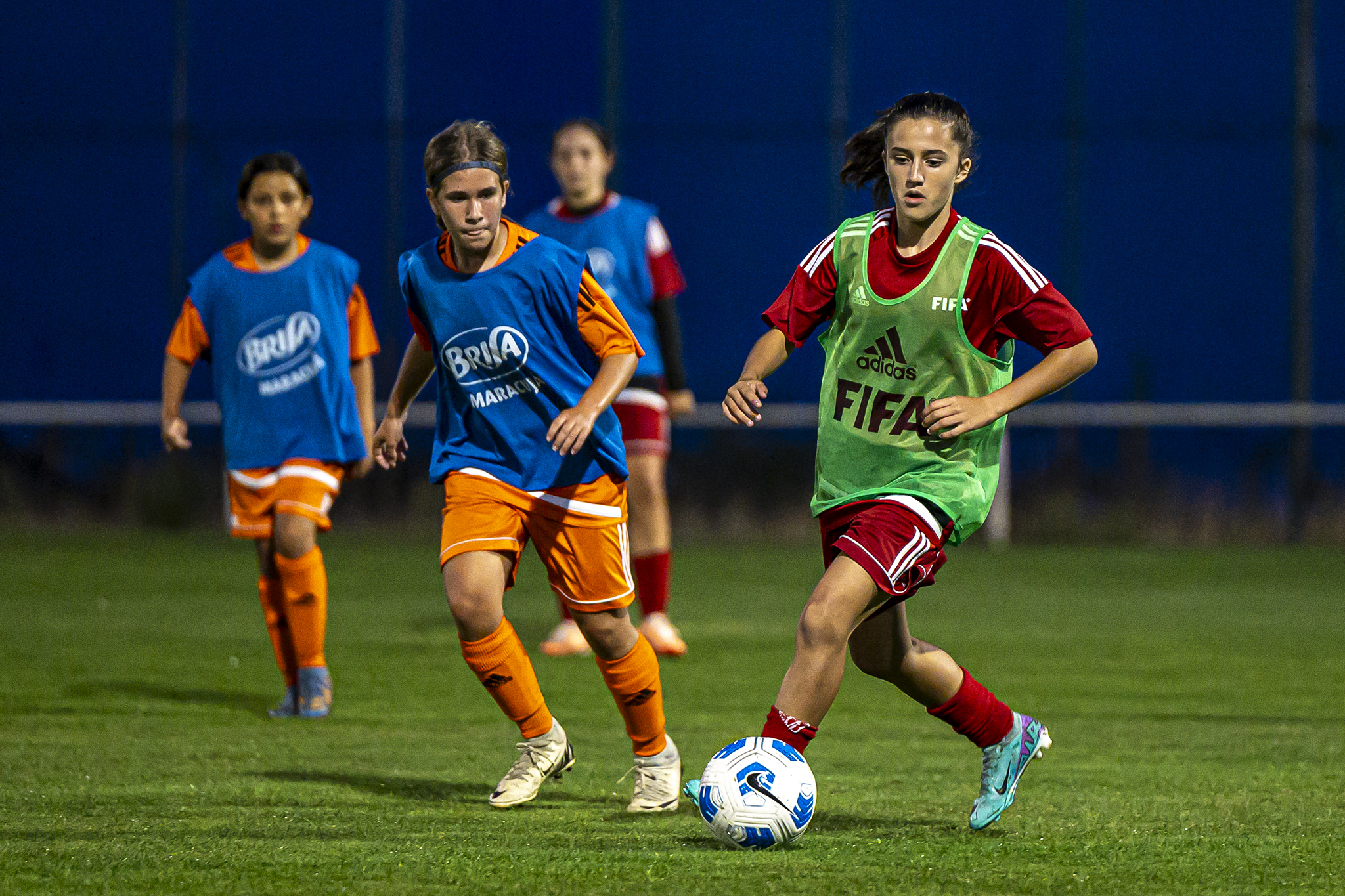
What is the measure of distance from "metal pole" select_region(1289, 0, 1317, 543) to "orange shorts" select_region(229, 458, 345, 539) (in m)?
12.6

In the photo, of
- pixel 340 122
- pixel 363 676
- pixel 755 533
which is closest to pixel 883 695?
pixel 363 676

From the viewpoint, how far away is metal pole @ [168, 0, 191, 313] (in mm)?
17016

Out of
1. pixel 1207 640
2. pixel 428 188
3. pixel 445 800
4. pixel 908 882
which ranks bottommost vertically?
pixel 1207 640

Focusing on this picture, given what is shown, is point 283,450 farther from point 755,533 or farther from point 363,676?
point 755,533

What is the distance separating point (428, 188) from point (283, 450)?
5.70 feet

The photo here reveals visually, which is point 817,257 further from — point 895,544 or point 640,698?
point 640,698

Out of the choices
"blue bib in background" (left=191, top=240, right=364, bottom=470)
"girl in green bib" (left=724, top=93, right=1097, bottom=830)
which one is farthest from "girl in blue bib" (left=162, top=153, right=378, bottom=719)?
"girl in green bib" (left=724, top=93, right=1097, bottom=830)

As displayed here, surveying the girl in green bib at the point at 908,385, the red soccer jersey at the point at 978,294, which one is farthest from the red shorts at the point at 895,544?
the red soccer jersey at the point at 978,294

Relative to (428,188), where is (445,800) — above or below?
below

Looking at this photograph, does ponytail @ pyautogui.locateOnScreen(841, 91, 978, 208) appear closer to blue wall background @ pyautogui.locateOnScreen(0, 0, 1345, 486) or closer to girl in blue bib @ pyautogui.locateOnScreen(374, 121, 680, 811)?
girl in blue bib @ pyautogui.locateOnScreen(374, 121, 680, 811)

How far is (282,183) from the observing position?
5.89 metres

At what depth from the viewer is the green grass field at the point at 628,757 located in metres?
3.54

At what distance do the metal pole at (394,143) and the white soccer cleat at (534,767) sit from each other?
12.6 m

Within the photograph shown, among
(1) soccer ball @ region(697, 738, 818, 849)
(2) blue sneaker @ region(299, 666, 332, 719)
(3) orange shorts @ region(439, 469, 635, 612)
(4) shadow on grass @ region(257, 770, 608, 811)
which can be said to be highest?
(3) orange shorts @ region(439, 469, 635, 612)
